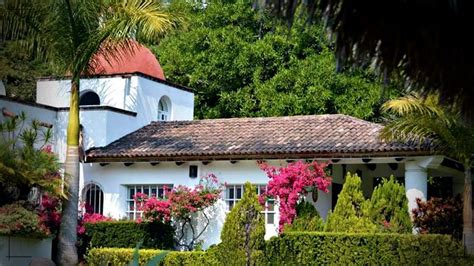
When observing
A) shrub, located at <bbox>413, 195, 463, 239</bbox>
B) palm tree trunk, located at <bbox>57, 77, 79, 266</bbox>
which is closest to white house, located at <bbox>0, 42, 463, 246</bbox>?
shrub, located at <bbox>413, 195, 463, 239</bbox>

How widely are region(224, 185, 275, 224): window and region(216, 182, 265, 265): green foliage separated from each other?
414 centimetres

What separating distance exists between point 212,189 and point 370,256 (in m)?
5.91

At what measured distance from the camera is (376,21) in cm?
585

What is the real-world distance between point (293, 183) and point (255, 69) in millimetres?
13940

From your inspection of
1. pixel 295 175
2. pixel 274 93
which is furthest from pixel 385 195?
pixel 274 93

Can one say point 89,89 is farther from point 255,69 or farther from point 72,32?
point 255,69

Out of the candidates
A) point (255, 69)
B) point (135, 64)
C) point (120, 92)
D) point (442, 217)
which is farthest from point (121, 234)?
point (255, 69)

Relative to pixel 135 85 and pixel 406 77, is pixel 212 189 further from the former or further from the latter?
pixel 406 77

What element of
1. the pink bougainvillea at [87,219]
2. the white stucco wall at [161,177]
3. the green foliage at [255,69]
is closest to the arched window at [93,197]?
the white stucco wall at [161,177]

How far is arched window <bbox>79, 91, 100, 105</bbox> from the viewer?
27.2 metres

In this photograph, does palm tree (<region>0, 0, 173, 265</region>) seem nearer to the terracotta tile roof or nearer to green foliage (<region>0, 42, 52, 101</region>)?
the terracotta tile roof

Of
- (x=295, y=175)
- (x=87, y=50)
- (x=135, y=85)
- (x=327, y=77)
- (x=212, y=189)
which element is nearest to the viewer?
(x=87, y=50)

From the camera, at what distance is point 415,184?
21.8 meters

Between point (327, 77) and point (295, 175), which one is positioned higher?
point (327, 77)
